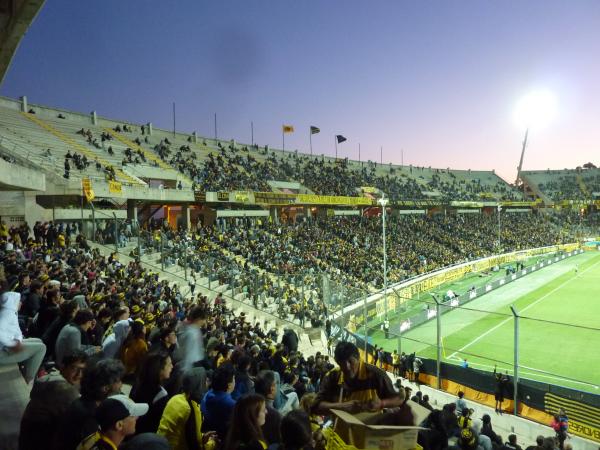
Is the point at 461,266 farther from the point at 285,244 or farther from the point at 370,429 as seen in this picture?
the point at 370,429

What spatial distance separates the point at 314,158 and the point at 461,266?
35284 mm

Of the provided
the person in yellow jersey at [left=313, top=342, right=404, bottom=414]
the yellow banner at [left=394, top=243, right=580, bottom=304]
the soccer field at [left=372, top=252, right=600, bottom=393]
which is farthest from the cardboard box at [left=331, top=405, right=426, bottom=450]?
the yellow banner at [left=394, top=243, right=580, bottom=304]

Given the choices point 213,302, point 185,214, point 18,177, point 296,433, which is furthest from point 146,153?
point 296,433

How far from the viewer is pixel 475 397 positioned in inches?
504

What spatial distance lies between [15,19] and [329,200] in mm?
37559

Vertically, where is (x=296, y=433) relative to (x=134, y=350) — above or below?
above

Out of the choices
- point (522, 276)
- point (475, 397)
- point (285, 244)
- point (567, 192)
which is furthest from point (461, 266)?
point (567, 192)

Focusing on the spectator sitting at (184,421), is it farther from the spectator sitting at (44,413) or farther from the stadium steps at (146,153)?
the stadium steps at (146,153)

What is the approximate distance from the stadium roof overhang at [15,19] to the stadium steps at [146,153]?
26.9m

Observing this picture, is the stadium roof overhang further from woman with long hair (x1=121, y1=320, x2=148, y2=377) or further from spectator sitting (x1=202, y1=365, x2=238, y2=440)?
spectator sitting (x1=202, y1=365, x2=238, y2=440)

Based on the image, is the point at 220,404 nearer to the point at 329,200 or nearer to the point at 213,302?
the point at 213,302

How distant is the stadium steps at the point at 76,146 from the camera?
1163 inches

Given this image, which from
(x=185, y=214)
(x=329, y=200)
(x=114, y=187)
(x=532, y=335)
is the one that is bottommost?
(x=532, y=335)

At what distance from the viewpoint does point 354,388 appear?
12.9 ft
